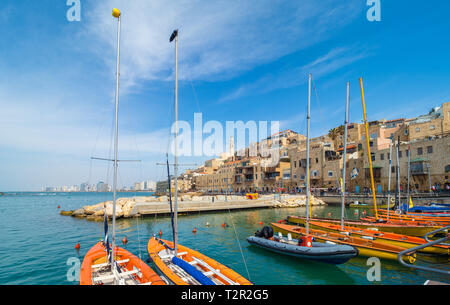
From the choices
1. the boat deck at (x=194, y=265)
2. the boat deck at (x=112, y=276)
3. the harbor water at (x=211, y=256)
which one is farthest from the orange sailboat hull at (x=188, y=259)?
the harbor water at (x=211, y=256)

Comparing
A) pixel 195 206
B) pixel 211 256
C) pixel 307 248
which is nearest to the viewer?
pixel 307 248

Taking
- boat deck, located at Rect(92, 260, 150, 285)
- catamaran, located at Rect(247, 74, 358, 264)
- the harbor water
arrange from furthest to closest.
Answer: catamaran, located at Rect(247, 74, 358, 264)
the harbor water
boat deck, located at Rect(92, 260, 150, 285)

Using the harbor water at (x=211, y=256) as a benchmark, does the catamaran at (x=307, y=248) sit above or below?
above

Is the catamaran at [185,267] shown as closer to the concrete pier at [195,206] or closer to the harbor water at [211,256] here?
the harbor water at [211,256]

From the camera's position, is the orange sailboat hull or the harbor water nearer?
the orange sailboat hull

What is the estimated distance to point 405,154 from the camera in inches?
1665

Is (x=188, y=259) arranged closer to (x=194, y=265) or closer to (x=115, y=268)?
(x=194, y=265)

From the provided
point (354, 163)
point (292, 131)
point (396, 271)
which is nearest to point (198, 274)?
point (396, 271)

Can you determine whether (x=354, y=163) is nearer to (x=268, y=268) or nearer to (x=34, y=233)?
(x=268, y=268)

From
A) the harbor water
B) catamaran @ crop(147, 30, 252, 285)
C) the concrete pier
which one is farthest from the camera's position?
the concrete pier

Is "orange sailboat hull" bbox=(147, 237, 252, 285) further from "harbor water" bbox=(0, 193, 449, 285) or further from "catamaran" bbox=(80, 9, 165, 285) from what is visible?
"harbor water" bbox=(0, 193, 449, 285)

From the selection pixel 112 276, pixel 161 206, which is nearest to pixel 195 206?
pixel 161 206

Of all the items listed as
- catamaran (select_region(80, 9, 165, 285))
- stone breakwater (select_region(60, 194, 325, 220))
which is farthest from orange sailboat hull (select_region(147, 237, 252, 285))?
stone breakwater (select_region(60, 194, 325, 220))
